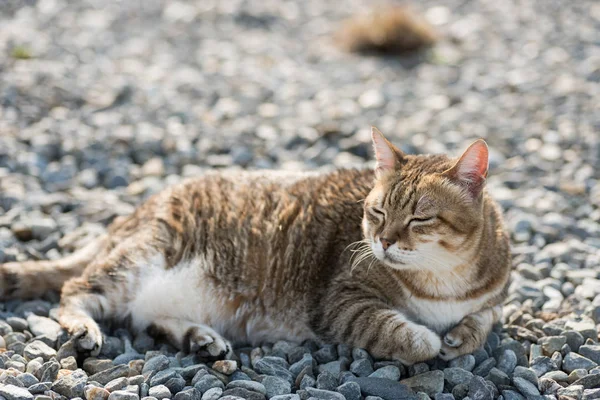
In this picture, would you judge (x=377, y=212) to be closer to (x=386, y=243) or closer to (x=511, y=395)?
(x=386, y=243)

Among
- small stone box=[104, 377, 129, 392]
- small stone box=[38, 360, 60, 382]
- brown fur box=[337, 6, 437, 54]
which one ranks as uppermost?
brown fur box=[337, 6, 437, 54]

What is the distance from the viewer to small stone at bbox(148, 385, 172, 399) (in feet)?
11.1

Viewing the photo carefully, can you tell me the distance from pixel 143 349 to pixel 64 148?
2.92 meters

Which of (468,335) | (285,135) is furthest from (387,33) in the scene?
(468,335)

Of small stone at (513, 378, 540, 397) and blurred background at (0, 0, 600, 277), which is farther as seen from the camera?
blurred background at (0, 0, 600, 277)

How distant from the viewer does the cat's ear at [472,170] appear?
140 inches

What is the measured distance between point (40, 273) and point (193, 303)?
3.34 ft

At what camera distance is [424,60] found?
952 cm

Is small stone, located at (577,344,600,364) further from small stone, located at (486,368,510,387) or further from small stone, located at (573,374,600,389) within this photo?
small stone, located at (486,368,510,387)

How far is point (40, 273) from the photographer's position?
14.6 ft

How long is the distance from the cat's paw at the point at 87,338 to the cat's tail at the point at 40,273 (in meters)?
0.69

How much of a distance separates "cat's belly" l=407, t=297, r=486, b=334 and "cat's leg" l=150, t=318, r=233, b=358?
103 cm

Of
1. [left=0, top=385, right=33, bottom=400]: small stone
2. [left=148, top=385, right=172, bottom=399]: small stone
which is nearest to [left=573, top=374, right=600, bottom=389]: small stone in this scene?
[left=148, top=385, right=172, bottom=399]: small stone

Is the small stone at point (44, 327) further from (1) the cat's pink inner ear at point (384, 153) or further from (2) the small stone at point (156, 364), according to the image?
(1) the cat's pink inner ear at point (384, 153)
